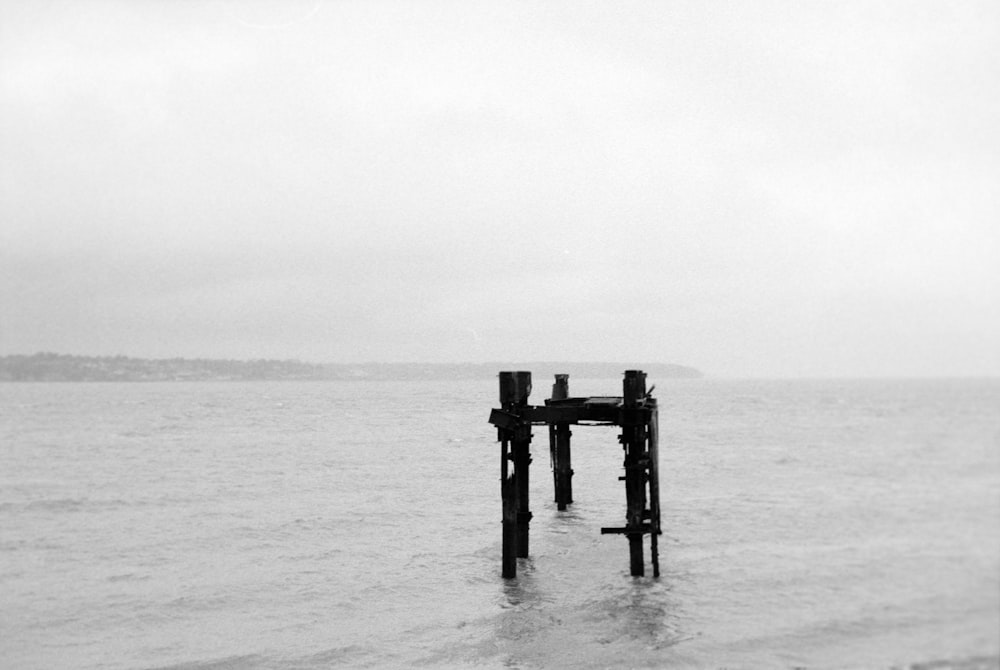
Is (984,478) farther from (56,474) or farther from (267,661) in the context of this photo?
(56,474)

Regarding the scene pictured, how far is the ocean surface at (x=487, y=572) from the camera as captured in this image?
38.9 ft

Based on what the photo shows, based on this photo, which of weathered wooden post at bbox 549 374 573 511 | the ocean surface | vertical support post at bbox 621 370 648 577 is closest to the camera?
the ocean surface

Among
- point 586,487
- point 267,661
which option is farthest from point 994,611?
point 586,487

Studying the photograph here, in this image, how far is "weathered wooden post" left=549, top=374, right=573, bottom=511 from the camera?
22.7 metres

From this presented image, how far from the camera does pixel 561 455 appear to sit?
23891 mm

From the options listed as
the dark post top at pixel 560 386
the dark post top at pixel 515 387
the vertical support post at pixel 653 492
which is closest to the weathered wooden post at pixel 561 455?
the dark post top at pixel 560 386

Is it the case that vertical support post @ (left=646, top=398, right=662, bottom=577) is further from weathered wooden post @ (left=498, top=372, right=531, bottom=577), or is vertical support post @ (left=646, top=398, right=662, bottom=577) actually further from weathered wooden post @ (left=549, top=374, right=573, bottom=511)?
weathered wooden post @ (left=549, top=374, right=573, bottom=511)

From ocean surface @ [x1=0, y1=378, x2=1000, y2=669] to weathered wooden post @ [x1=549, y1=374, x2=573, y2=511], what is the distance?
521mm

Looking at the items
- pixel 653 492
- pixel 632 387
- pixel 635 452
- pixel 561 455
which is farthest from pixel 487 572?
pixel 561 455

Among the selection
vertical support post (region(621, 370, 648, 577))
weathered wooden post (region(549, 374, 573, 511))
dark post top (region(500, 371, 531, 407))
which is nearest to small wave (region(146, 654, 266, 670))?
dark post top (region(500, 371, 531, 407))

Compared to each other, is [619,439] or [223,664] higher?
[619,439]

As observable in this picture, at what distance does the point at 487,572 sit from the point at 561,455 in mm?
7379

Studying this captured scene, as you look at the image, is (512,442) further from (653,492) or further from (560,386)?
(560,386)

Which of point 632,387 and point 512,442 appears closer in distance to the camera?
point 632,387
